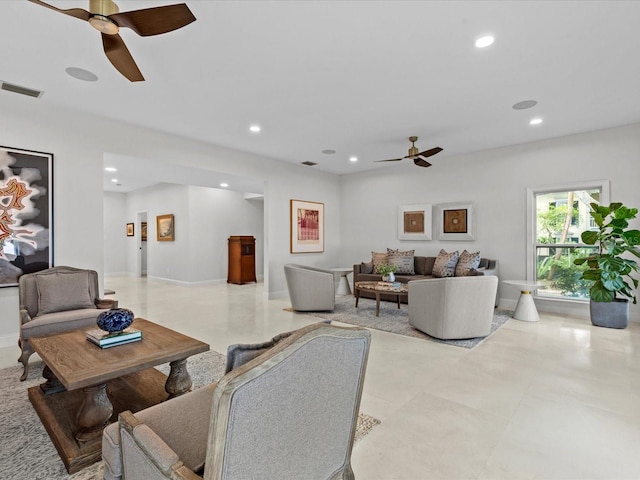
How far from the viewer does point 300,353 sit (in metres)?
0.93

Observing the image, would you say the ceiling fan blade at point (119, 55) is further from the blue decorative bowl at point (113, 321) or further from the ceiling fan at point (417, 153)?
the ceiling fan at point (417, 153)

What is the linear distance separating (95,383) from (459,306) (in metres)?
3.35

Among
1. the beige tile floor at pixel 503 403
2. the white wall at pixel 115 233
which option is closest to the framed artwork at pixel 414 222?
the beige tile floor at pixel 503 403

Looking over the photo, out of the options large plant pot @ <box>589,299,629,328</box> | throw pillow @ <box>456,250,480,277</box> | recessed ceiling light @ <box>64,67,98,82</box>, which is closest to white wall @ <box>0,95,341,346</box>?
recessed ceiling light @ <box>64,67,98,82</box>

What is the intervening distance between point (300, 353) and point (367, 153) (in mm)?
5677

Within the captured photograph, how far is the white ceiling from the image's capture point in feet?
7.89

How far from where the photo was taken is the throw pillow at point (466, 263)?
5.50 m

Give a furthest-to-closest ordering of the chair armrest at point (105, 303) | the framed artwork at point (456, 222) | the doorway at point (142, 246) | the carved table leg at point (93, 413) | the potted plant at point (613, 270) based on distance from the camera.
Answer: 1. the doorway at point (142, 246)
2. the framed artwork at point (456, 222)
3. the potted plant at point (613, 270)
4. the chair armrest at point (105, 303)
5. the carved table leg at point (93, 413)

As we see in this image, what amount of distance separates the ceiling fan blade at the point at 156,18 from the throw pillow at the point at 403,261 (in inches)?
204

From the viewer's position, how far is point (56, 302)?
11.1 ft

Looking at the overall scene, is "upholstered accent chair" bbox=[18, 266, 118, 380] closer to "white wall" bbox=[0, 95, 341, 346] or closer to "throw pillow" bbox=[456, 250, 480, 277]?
"white wall" bbox=[0, 95, 341, 346]

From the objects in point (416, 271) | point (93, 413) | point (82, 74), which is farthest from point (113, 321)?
point (416, 271)

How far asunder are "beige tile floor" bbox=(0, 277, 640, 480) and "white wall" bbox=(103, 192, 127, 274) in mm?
7733

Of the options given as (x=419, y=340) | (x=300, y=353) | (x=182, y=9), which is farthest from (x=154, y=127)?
(x=300, y=353)
